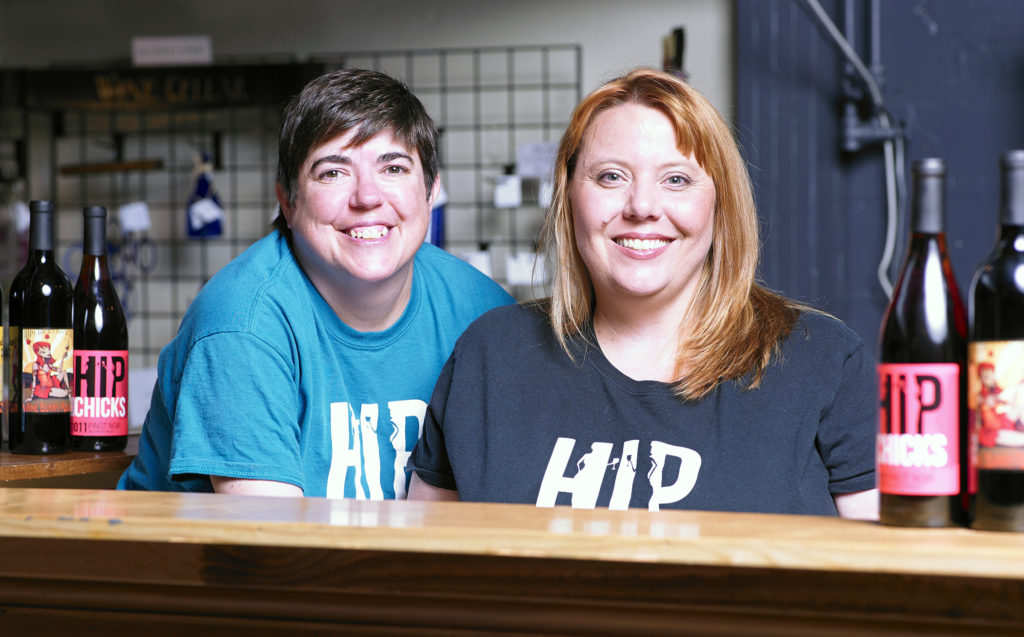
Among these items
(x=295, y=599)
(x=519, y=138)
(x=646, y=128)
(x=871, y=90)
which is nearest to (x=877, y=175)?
(x=871, y=90)

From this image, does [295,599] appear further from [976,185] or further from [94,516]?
[976,185]

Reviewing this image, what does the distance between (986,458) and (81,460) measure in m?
1.25

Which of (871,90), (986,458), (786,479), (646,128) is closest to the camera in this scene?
(986,458)

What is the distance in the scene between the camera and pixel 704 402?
1249 mm

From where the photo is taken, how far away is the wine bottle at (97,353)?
5.07 ft

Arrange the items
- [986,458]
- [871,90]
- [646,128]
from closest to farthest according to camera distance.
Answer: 1. [986,458]
2. [646,128]
3. [871,90]

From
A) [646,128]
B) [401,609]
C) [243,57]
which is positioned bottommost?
[401,609]

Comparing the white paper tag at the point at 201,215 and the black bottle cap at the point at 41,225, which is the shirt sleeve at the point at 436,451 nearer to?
the black bottle cap at the point at 41,225

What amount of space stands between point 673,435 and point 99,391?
899 mm

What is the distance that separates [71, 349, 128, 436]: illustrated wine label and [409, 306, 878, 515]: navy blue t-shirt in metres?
0.58

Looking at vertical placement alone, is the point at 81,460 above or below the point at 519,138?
below

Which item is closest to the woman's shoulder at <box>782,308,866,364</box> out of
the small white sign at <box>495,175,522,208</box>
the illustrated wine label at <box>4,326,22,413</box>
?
the illustrated wine label at <box>4,326,22,413</box>

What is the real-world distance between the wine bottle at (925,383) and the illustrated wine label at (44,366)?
121 centimetres

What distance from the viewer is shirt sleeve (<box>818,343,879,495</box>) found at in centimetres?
123
